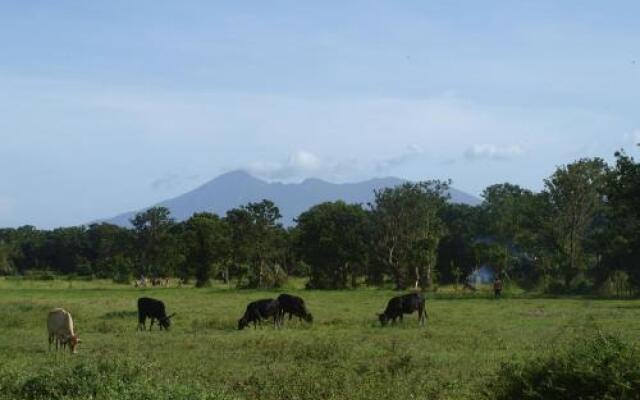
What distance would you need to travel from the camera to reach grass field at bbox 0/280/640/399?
13.0 meters

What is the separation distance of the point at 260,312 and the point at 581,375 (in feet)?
60.2

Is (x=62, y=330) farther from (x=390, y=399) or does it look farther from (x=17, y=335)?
(x=390, y=399)

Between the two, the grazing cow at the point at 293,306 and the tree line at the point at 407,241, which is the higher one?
the tree line at the point at 407,241

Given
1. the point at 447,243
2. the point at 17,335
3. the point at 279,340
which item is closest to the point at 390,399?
the point at 279,340

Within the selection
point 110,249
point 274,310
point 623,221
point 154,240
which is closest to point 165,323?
point 274,310

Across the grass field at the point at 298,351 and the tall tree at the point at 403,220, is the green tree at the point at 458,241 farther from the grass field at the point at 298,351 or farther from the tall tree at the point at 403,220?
the grass field at the point at 298,351

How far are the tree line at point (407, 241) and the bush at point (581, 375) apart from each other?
1424 inches

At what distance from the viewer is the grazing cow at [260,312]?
2733 cm

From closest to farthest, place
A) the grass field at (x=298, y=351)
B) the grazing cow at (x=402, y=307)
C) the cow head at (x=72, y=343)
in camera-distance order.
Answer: the grass field at (x=298, y=351) < the cow head at (x=72, y=343) < the grazing cow at (x=402, y=307)

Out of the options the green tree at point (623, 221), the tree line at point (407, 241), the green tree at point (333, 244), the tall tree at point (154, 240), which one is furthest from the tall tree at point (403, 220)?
the tall tree at point (154, 240)

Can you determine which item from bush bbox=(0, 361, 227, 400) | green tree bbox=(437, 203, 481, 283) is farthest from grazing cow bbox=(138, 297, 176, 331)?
green tree bbox=(437, 203, 481, 283)

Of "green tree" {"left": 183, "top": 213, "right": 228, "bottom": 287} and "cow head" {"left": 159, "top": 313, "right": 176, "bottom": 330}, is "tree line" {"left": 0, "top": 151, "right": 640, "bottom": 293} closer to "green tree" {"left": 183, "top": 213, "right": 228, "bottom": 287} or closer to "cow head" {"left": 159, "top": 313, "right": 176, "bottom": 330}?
"green tree" {"left": 183, "top": 213, "right": 228, "bottom": 287}

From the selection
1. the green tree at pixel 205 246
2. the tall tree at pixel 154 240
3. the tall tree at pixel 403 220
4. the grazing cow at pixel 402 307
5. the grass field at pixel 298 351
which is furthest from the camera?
the tall tree at pixel 154 240

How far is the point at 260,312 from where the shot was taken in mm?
27641
